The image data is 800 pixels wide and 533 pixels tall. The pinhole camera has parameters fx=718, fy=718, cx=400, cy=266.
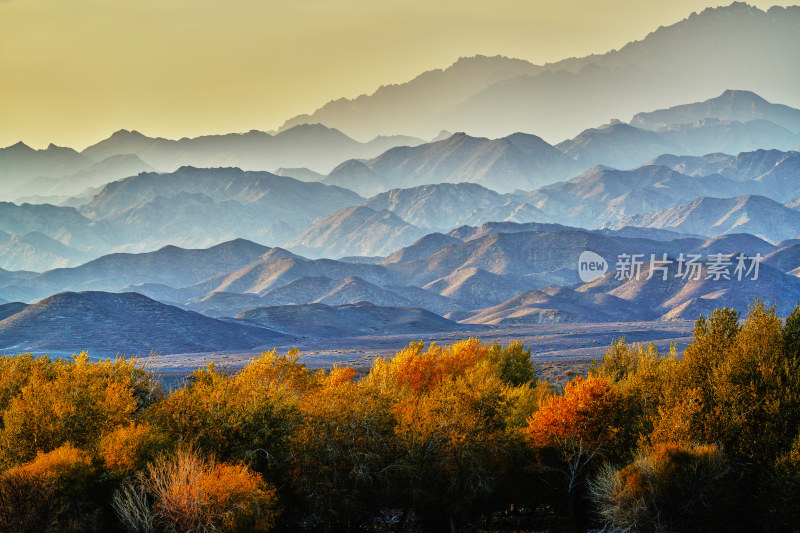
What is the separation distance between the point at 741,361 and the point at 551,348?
98.0 m

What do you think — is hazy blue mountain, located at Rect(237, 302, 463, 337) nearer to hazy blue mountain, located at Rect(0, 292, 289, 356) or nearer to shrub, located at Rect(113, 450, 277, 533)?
hazy blue mountain, located at Rect(0, 292, 289, 356)

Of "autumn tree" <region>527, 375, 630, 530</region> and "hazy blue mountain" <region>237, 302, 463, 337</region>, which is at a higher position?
"hazy blue mountain" <region>237, 302, 463, 337</region>

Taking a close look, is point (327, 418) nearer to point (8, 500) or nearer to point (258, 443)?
point (258, 443)

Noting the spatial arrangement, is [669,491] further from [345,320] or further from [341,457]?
[345,320]

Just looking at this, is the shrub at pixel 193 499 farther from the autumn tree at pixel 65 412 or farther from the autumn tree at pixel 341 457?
the autumn tree at pixel 65 412

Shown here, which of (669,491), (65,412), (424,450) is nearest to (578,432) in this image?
(669,491)

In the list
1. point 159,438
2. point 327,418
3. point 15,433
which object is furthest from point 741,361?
point 15,433

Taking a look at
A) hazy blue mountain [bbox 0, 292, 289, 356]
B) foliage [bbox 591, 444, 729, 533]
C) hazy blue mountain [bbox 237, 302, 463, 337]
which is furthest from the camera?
hazy blue mountain [bbox 237, 302, 463, 337]

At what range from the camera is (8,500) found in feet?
99.1

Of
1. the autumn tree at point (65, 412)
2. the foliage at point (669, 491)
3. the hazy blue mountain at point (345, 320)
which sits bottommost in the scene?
the foliage at point (669, 491)

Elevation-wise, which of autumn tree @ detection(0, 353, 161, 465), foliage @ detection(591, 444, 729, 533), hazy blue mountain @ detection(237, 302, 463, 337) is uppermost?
hazy blue mountain @ detection(237, 302, 463, 337)

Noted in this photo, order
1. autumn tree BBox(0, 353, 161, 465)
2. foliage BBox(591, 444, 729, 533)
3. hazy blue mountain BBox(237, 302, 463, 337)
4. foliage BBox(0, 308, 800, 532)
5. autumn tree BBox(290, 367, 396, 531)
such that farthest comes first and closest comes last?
hazy blue mountain BBox(237, 302, 463, 337) < autumn tree BBox(290, 367, 396, 531) < autumn tree BBox(0, 353, 161, 465) < foliage BBox(591, 444, 729, 533) < foliage BBox(0, 308, 800, 532)

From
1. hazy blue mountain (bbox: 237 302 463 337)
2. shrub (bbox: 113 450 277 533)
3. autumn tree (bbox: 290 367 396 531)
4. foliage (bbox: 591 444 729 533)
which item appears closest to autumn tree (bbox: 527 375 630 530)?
foliage (bbox: 591 444 729 533)

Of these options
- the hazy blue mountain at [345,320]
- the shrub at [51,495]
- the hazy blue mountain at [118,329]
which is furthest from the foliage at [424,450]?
the hazy blue mountain at [345,320]
